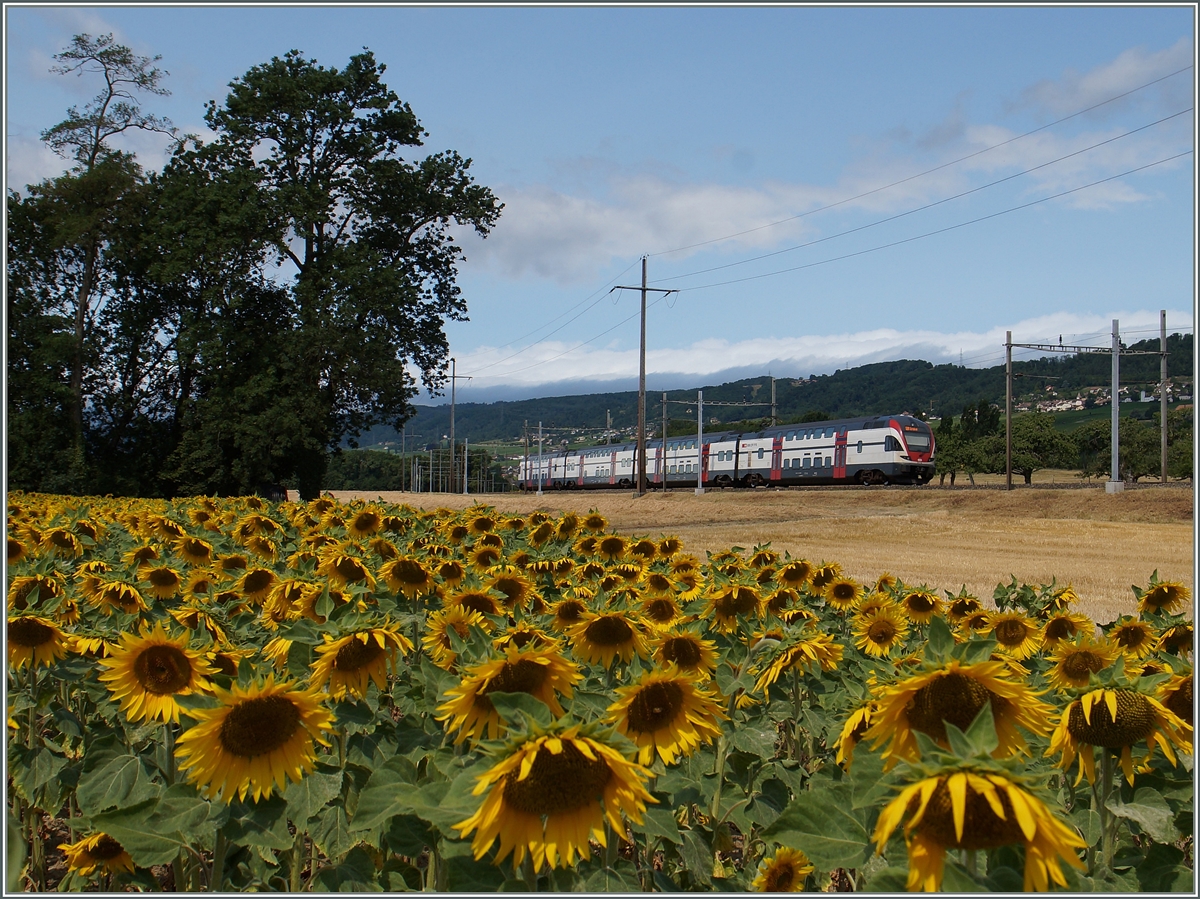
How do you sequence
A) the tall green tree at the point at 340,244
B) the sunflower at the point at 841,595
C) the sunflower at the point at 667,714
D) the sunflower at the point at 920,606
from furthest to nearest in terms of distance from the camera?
the tall green tree at the point at 340,244, the sunflower at the point at 841,595, the sunflower at the point at 920,606, the sunflower at the point at 667,714

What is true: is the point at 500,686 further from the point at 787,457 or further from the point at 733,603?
the point at 787,457

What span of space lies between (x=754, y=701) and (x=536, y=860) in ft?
5.54

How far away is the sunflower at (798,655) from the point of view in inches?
122

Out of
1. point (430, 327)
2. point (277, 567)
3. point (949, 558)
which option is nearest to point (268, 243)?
point (430, 327)

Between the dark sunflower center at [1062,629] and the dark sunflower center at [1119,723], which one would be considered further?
the dark sunflower center at [1062,629]

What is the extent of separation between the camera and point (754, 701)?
3236 mm

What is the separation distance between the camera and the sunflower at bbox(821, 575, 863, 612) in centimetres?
499

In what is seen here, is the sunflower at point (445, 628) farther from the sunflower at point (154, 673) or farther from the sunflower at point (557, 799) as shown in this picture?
the sunflower at point (557, 799)

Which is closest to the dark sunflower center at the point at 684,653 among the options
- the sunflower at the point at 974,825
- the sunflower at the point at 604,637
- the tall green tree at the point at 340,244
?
the sunflower at the point at 604,637

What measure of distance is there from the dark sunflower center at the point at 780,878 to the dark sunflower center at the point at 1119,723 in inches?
33.5

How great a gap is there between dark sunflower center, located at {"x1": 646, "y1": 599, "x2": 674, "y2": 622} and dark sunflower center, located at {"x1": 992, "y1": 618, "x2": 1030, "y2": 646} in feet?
4.88

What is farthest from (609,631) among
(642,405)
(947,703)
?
(642,405)

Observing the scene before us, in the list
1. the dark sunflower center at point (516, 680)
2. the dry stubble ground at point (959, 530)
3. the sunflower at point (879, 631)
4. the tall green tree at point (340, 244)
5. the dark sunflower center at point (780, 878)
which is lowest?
the dry stubble ground at point (959, 530)

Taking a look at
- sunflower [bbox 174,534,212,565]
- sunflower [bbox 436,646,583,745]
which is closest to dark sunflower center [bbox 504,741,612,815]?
sunflower [bbox 436,646,583,745]
